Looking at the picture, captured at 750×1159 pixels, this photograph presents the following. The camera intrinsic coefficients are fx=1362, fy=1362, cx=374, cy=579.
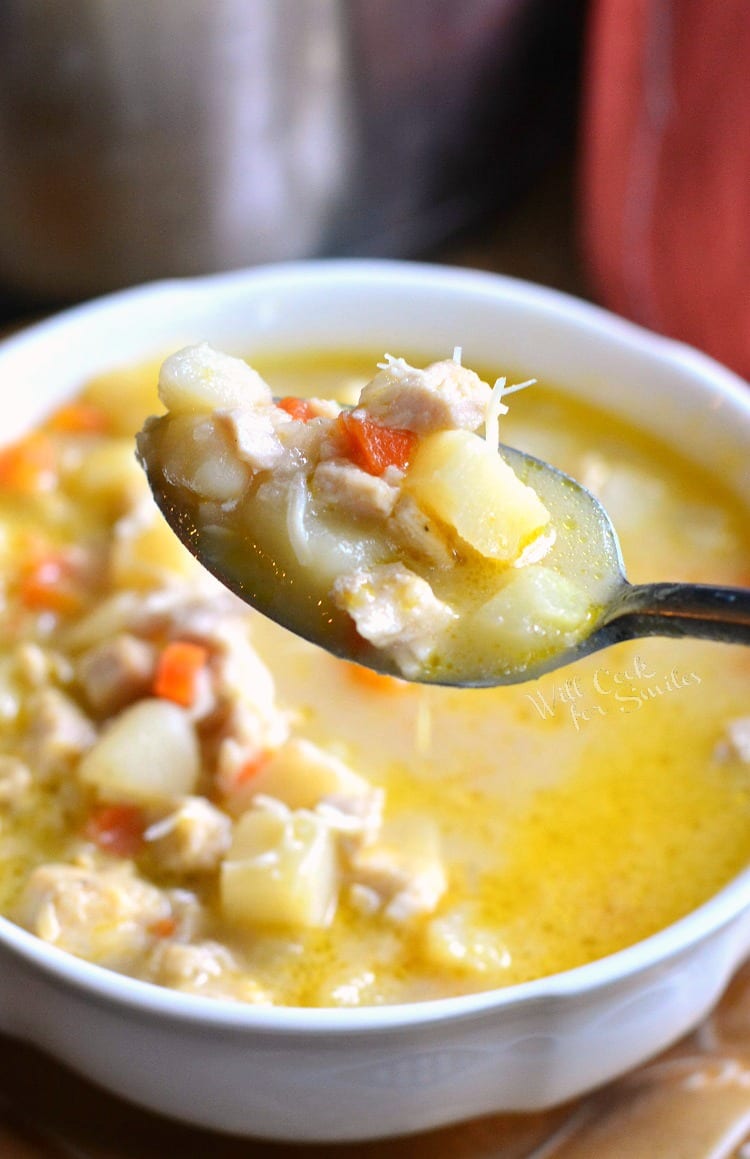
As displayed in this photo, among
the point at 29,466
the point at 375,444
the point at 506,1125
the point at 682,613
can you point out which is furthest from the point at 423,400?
the point at 29,466

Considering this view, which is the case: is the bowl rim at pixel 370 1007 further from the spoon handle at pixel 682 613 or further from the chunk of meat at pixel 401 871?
the spoon handle at pixel 682 613

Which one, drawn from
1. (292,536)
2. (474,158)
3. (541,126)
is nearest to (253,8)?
(474,158)

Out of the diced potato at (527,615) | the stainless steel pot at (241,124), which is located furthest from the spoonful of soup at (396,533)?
the stainless steel pot at (241,124)

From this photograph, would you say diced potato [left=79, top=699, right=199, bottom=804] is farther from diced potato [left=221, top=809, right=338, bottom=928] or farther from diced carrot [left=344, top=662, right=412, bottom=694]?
diced carrot [left=344, top=662, right=412, bottom=694]

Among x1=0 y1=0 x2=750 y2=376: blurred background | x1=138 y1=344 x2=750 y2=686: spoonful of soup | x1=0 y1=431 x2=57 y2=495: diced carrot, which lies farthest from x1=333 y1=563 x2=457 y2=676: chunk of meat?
x1=0 y1=0 x2=750 y2=376: blurred background

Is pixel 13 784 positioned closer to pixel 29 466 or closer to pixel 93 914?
pixel 93 914

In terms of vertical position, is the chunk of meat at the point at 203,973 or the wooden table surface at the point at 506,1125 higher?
the chunk of meat at the point at 203,973
